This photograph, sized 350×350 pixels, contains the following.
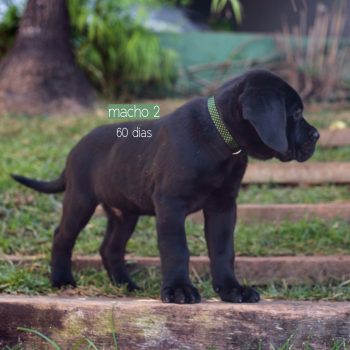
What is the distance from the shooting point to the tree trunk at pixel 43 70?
788cm

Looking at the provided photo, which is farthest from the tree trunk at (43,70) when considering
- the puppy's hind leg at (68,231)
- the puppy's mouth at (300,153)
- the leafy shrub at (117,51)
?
the puppy's mouth at (300,153)

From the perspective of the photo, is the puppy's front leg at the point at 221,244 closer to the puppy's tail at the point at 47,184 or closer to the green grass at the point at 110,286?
the green grass at the point at 110,286

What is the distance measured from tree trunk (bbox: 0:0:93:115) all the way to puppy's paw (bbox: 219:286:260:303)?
4740mm

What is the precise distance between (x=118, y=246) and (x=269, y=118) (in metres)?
1.40

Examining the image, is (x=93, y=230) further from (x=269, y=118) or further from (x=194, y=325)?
(x=269, y=118)

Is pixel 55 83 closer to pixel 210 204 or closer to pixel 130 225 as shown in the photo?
pixel 130 225

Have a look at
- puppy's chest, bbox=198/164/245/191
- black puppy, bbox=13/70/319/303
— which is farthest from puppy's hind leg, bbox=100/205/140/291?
puppy's chest, bbox=198/164/245/191

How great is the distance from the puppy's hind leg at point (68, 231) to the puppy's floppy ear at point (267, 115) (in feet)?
3.79

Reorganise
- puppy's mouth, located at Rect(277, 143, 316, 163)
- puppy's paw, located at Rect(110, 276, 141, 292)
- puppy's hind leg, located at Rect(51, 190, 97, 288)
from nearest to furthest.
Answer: puppy's mouth, located at Rect(277, 143, 316, 163) < puppy's hind leg, located at Rect(51, 190, 97, 288) < puppy's paw, located at Rect(110, 276, 141, 292)

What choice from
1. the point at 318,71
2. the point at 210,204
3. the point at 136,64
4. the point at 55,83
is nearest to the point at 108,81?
the point at 136,64

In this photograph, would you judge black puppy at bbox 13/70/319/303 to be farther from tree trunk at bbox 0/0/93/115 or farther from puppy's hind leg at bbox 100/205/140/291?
tree trunk at bbox 0/0/93/115

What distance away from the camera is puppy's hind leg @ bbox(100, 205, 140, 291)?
4215mm

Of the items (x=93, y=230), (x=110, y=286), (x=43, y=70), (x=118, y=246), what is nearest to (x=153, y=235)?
(x=93, y=230)

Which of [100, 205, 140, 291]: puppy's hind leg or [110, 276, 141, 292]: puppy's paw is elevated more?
[100, 205, 140, 291]: puppy's hind leg
